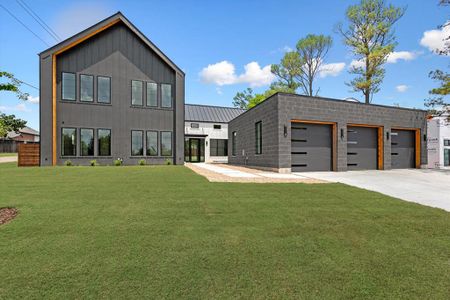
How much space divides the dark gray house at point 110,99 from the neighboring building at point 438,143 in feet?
60.4

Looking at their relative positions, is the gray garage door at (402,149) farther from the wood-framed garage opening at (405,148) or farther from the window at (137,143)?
the window at (137,143)

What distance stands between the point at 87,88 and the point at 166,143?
255 inches

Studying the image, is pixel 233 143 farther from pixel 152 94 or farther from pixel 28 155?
pixel 28 155

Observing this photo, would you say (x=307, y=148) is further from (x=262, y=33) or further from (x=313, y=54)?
(x=313, y=54)

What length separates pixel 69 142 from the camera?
14859mm

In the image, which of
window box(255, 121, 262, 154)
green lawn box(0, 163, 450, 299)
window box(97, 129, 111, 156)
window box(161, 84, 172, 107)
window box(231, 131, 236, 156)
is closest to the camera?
green lawn box(0, 163, 450, 299)

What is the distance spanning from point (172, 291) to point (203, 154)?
2310 centimetres

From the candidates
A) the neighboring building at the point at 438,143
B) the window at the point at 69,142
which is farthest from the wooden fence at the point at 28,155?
the neighboring building at the point at 438,143

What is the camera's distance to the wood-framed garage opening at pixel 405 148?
14641mm

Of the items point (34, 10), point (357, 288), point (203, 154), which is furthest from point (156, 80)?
point (357, 288)

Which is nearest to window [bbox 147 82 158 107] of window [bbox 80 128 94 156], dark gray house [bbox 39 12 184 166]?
dark gray house [bbox 39 12 184 166]

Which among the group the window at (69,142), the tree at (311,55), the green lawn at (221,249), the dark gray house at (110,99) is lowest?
the green lawn at (221,249)

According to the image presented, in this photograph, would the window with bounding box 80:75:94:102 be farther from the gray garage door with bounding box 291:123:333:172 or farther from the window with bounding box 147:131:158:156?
the gray garage door with bounding box 291:123:333:172

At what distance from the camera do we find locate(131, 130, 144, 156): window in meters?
16.0
